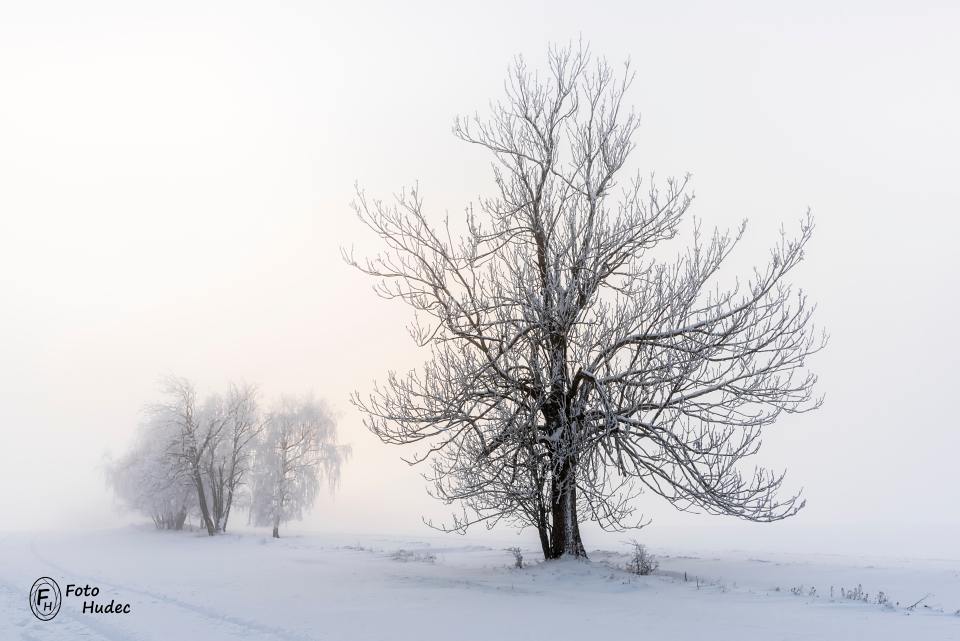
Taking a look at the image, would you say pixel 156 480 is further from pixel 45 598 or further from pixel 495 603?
pixel 495 603

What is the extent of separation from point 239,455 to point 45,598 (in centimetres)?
2856

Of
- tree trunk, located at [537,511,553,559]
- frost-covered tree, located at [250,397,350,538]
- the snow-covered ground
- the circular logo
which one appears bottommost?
the circular logo

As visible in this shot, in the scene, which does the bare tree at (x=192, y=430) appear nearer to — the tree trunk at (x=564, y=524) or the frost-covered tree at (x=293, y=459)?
the frost-covered tree at (x=293, y=459)

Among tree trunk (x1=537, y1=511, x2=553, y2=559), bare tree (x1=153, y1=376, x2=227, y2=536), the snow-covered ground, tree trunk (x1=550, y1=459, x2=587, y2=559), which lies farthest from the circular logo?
bare tree (x1=153, y1=376, x2=227, y2=536)

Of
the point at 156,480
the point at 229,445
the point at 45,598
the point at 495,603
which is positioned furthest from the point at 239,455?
the point at 495,603

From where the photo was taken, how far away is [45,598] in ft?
38.7

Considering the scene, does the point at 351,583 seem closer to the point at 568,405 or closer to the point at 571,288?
the point at 568,405

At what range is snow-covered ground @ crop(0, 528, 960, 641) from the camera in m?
7.44

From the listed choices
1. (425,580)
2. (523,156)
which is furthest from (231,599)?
(523,156)

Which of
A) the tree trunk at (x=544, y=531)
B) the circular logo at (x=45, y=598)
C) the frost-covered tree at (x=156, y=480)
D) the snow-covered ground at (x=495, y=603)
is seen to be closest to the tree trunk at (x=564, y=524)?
the tree trunk at (x=544, y=531)

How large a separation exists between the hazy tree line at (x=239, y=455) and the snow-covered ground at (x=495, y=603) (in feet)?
72.1

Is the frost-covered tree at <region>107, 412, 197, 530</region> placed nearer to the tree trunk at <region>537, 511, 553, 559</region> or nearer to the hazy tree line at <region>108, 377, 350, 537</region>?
the hazy tree line at <region>108, 377, 350, 537</region>

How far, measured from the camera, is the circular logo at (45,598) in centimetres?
1031

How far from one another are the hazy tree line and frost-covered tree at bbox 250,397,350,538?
5 cm
